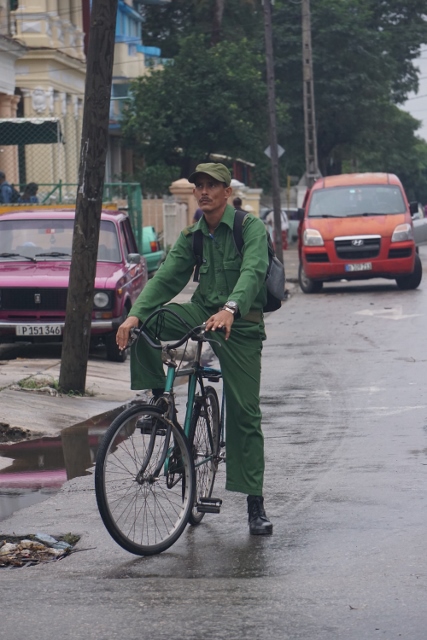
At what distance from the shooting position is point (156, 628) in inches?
201

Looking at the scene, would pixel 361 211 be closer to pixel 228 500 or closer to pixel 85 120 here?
pixel 85 120

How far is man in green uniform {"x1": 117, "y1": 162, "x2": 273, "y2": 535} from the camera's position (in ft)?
21.7

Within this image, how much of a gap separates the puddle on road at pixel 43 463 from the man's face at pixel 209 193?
1980 millimetres

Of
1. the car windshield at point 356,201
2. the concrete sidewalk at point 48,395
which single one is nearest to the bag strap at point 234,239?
the concrete sidewalk at point 48,395

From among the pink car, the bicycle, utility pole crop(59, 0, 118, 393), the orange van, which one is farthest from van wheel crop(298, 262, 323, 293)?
the bicycle

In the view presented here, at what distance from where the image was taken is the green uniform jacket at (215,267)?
6695 mm

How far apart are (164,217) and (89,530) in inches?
1059

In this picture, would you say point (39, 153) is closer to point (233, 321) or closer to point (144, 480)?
point (233, 321)

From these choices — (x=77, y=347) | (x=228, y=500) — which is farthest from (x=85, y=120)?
(x=228, y=500)

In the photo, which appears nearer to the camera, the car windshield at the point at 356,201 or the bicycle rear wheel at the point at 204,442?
the bicycle rear wheel at the point at 204,442

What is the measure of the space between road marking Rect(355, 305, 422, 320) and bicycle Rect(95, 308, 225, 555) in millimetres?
12147

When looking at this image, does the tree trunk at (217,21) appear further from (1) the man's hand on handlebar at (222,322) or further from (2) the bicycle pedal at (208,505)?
(1) the man's hand on handlebar at (222,322)

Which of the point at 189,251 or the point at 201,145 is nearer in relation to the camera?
the point at 189,251

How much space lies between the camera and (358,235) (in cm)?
2312
